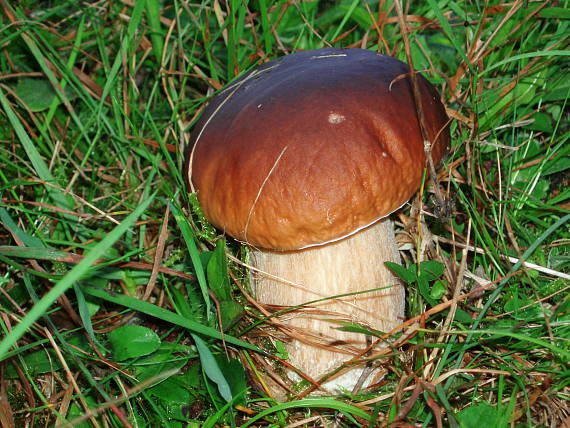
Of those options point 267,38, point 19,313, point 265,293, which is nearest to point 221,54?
point 267,38

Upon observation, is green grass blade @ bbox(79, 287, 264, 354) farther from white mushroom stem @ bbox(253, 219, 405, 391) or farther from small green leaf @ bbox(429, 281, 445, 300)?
small green leaf @ bbox(429, 281, 445, 300)

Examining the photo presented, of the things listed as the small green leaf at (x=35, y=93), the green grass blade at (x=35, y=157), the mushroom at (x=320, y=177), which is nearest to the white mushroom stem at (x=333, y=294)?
the mushroom at (x=320, y=177)

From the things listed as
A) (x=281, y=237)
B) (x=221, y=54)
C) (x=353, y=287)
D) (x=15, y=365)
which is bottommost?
(x=353, y=287)

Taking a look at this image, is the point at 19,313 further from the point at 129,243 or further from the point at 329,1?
the point at 329,1

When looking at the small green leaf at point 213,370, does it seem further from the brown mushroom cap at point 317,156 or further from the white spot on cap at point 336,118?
the white spot on cap at point 336,118

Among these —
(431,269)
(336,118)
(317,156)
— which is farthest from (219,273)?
(431,269)

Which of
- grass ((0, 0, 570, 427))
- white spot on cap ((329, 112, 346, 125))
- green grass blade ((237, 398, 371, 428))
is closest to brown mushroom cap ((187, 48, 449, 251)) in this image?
white spot on cap ((329, 112, 346, 125))

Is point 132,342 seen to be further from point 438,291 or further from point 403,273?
point 438,291
